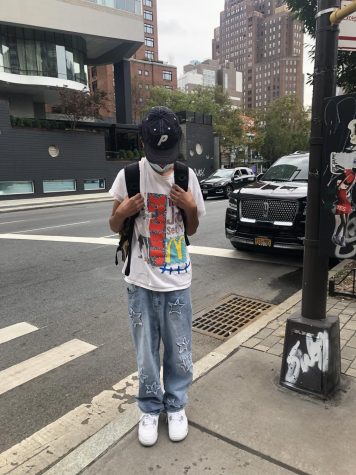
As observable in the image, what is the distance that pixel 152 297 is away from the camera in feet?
8.02

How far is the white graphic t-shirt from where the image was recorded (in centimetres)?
235

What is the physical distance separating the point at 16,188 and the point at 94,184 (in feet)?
19.6

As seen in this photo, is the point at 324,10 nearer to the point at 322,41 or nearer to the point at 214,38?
the point at 322,41

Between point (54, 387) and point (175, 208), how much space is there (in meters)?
1.91

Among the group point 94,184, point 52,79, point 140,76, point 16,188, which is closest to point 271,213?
point 16,188

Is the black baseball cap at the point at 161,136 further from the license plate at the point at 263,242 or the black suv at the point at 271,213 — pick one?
the license plate at the point at 263,242

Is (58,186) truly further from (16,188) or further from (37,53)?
(37,53)

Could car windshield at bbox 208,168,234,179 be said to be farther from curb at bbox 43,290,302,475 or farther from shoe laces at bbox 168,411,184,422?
shoe laces at bbox 168,411,184,422

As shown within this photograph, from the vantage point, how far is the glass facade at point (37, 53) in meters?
30.9

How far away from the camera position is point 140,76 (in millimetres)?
81875

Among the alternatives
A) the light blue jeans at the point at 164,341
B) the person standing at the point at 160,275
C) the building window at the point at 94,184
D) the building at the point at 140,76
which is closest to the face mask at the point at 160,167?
the person standing at the point at 160,275

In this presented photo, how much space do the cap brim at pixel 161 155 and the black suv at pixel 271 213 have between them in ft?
15.7

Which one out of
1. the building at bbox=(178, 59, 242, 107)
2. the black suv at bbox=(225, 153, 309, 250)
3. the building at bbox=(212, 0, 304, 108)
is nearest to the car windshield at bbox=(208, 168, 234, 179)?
the black suv at bbox=(225, 153, 309, 250)

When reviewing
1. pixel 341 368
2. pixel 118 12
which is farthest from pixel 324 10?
pixel 118 12
